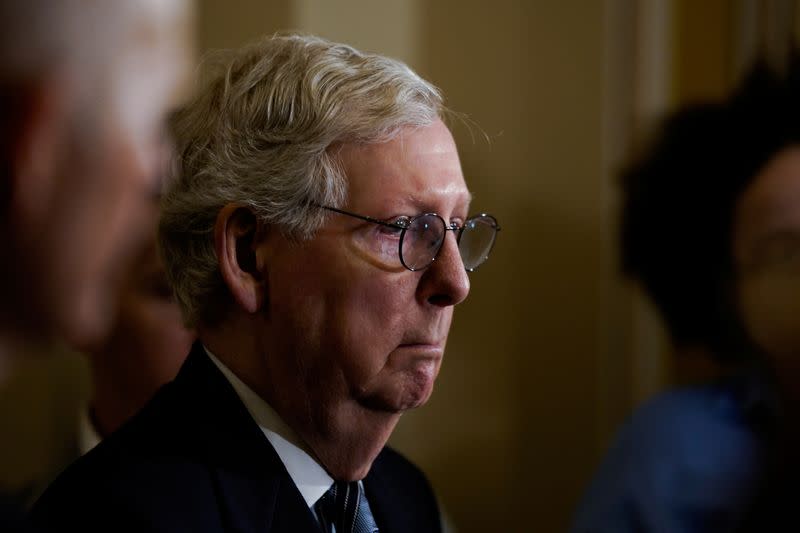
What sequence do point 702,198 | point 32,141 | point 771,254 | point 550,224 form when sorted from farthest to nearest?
point 550,224 < point 702,198 < point 771,254 < point 32,141

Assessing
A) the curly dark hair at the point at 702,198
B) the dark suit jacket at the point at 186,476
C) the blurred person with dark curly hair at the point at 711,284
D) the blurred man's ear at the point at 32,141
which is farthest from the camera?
the curly dark hair at the point at 702,198

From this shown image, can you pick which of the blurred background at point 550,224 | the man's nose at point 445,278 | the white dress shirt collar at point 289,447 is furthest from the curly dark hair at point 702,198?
the white dress shirt collar at point 289,447

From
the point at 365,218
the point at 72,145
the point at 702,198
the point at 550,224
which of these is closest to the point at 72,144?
the point at 72,145

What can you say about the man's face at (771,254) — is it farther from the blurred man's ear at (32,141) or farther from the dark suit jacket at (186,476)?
the blurred man's ear at (32,141)

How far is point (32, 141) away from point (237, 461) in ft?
2.36

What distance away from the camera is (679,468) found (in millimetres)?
1710

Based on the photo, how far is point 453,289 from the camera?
1124mm

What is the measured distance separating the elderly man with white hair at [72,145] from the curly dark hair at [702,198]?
1424mm

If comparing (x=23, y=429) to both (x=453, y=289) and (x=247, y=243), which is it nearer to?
(x=247, y=243)

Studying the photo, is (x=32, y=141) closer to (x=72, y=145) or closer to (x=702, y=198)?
(x=72, y=145)

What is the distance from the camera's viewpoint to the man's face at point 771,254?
149 centimetres

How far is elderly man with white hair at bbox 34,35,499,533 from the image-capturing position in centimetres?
110

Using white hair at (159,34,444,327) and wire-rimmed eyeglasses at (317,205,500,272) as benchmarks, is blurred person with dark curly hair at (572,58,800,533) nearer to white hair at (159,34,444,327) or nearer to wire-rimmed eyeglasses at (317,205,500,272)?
wire-rimmed eyeglasses at (317,205,500,272)

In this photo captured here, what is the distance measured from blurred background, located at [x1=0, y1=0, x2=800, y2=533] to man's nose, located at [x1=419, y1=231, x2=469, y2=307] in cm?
138
